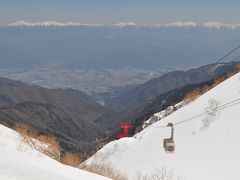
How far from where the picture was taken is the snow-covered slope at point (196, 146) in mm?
36281

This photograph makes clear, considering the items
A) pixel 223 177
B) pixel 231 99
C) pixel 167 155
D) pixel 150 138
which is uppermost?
pixel 231 99

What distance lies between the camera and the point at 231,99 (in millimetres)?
47125

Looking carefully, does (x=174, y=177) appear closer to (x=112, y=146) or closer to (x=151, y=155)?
(x=151, y=155)

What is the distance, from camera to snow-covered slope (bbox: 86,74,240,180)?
3628 cm

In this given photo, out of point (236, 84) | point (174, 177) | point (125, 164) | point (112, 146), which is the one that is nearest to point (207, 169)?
point (174, 177)

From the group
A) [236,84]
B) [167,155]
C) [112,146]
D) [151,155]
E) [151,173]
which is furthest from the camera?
[112,146]

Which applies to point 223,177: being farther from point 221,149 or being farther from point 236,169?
point 221,149

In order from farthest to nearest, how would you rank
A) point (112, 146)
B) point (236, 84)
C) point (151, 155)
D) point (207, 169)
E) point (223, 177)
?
point (112, 146)
point (236, 84)
point (151, 155)
point (207, 169)
point (223, 177)

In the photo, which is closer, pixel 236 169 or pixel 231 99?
pixel 236 169

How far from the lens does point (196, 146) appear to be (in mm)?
41219

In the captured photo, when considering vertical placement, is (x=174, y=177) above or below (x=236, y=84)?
below

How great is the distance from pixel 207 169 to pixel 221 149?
306 centimetres

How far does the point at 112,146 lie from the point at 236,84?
1761 centimetres

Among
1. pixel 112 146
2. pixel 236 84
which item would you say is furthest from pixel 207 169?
pixel 112 146
